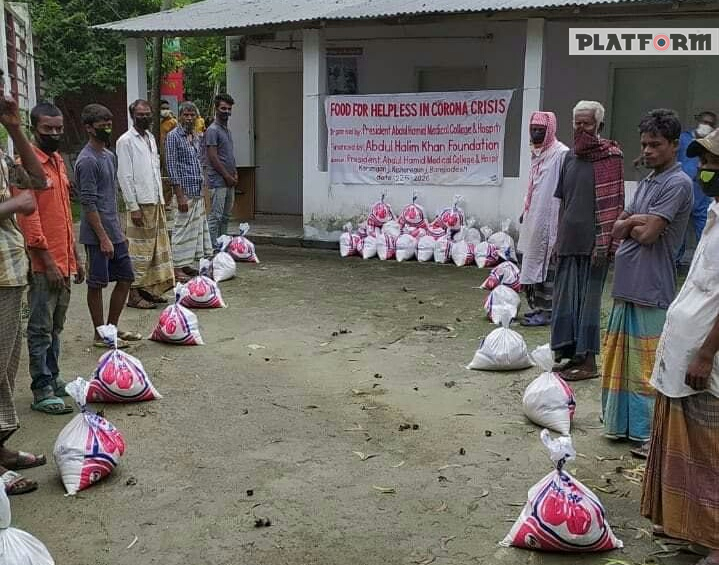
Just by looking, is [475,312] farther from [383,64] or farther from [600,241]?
[383,64]

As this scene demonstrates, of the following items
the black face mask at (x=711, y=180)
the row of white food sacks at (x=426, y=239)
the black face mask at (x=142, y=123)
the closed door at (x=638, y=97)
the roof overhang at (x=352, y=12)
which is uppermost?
the roof overhang at (x=352, y=12)

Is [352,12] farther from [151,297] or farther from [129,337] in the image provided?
[129,337]

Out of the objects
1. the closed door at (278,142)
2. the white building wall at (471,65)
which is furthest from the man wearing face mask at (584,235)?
the closed door at (278,142)

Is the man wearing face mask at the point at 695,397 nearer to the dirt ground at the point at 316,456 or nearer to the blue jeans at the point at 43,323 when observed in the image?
the dirt ground at the point at 316,456

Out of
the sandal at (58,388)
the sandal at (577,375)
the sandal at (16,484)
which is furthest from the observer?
the sandal at (577,375)

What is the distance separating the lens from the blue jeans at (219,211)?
946 cm

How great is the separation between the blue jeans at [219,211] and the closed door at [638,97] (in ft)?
18.6

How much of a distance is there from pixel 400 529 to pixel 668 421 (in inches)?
47.7

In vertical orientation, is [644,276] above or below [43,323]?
above

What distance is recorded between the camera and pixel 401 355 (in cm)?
606

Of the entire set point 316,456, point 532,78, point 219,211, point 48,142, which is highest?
point 532,78

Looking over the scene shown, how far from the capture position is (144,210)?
278 inches

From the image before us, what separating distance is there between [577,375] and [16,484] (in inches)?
142

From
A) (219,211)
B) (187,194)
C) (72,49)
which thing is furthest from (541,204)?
(72,49)
